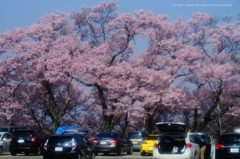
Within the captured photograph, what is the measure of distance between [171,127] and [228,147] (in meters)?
3.32

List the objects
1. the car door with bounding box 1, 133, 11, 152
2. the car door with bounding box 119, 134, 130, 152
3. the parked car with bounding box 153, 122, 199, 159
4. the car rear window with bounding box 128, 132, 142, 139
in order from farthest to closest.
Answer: the car rear window with bounding box 128, 132, 142, 139 → the car door with bounding box 1, 133, 11, 152 → the car door with bounding box 119, 134, 130, 152 → the parked car with bounding box 153, 122, 199, 159

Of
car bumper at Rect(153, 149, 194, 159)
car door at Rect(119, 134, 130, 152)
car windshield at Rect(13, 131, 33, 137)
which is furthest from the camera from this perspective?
car door at Rect(119, 134, 130, 152)

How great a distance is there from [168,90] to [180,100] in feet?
6.04

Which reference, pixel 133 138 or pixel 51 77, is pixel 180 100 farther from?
pixel 51 77

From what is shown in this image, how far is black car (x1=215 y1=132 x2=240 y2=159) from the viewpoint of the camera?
68.6 feet

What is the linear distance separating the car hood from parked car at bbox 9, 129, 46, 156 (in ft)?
36.8

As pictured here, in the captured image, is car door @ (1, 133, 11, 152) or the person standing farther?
car door @ (1, 133, 11, 152)

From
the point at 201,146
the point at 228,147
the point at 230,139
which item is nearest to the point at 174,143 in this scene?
the point at 201,146

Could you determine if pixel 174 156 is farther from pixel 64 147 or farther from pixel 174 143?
pixel 64 147

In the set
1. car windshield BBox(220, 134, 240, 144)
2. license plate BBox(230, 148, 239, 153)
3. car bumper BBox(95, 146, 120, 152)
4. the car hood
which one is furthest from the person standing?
car bumper BBox(95, 146, 120, 152)

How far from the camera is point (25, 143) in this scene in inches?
1118

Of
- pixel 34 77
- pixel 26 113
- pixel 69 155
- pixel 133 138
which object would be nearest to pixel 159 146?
pixel 69 155

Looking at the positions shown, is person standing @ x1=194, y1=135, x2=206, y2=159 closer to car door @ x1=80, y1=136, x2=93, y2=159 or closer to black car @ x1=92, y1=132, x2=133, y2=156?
car door @ x1=80, y1=136, x2=93, y2=159

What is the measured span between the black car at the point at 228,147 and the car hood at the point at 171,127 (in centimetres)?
272
